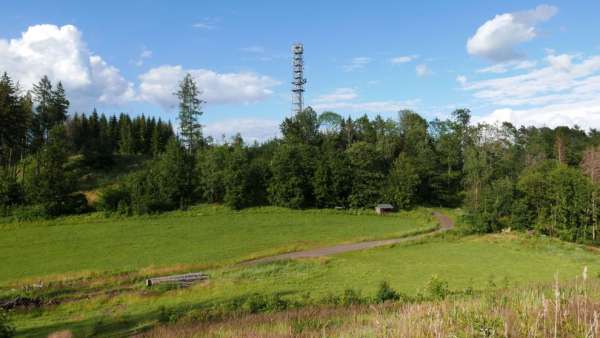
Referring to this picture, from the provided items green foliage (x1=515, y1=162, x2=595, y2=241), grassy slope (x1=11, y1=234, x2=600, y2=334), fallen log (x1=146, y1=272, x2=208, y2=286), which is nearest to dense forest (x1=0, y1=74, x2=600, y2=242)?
green foliage (x1=515, y1=162, x2=595, y2=241)

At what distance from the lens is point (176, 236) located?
43.7 metres

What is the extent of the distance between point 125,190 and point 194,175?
34.3 ft

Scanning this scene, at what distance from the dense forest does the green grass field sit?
4484 mm

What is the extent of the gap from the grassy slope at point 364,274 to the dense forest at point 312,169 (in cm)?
802

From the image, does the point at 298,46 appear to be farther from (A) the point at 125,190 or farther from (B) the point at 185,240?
(B) the point at 185,240

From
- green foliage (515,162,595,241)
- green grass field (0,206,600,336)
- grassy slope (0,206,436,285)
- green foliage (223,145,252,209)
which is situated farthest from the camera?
green foliage (223,145,252,209)

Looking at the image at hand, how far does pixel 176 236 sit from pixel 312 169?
2878 centimetres

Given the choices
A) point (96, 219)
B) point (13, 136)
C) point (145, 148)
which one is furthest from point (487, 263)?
point (145, 148)

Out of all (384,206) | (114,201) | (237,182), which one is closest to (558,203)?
(384,206)

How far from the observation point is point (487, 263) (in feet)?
109

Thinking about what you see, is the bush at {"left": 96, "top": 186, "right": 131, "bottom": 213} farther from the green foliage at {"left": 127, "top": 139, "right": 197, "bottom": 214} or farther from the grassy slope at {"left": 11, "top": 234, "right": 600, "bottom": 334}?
the grassy slope at {"left": 11, "top": 234, "right": 600, "bottom": 334}

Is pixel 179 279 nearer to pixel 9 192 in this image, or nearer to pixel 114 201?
pixel 114 201

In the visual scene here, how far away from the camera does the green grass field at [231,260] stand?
21.0 meters

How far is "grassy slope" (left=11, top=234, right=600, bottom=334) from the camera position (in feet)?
64.1
